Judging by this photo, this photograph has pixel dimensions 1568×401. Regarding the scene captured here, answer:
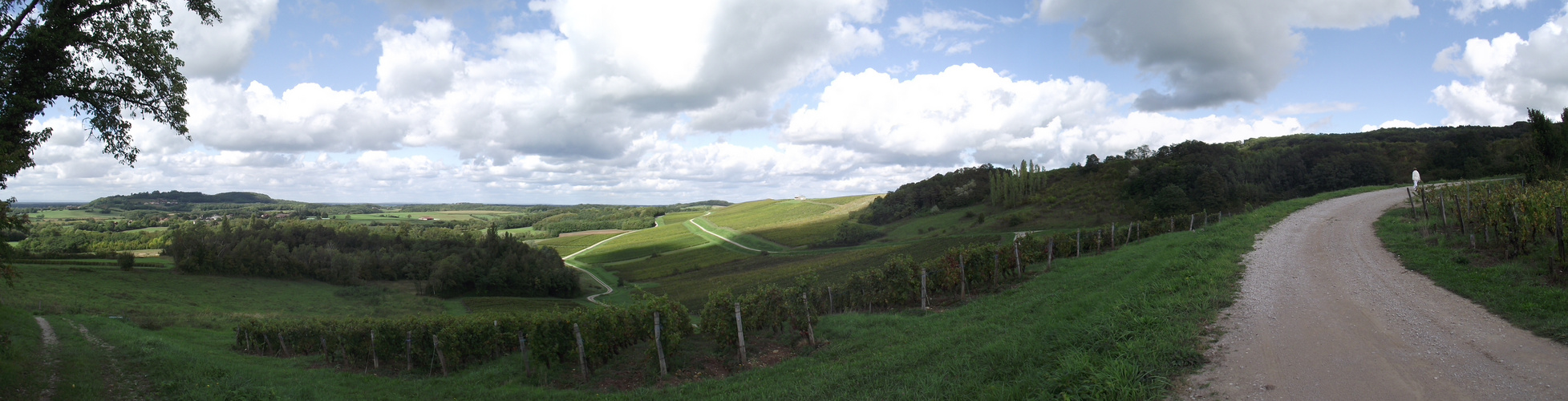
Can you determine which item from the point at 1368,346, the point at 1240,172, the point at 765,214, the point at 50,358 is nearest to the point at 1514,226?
the point at 1368,346

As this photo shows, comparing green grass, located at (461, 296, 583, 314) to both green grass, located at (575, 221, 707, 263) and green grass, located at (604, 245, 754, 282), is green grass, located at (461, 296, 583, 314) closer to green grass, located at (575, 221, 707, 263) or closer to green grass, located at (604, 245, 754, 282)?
green grass, located at (604, 245, 754, 282)

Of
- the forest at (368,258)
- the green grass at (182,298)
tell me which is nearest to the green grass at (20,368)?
the green grass at (182,298)

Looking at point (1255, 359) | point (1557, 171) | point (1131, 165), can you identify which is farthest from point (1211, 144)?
point (1255, 359)

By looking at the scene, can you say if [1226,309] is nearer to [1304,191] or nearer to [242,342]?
[242,342]

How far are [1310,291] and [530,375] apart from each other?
18.9 metres

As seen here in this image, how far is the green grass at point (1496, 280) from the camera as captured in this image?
8.70 metres

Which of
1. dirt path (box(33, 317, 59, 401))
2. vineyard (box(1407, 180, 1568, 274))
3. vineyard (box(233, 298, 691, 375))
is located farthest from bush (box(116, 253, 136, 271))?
vineyard (box(1407, 180, 1568, 274))

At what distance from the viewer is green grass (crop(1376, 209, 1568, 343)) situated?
8.70 meters

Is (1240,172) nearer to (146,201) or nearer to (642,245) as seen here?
(642,245)

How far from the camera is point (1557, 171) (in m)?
28.1

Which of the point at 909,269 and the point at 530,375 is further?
the point at 909,269

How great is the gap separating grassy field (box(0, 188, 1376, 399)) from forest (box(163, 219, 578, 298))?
47.5 meters

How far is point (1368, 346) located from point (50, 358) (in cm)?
2666

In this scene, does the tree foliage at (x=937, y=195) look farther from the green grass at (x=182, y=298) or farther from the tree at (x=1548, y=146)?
the green grass at (x=182, y=298)
